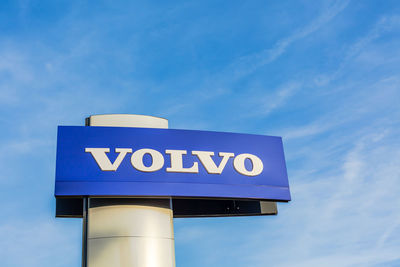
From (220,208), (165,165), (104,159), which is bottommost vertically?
(220,208)

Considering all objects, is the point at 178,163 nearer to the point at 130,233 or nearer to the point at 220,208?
the point at 130,233

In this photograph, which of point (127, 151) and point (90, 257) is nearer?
point (90, 257)

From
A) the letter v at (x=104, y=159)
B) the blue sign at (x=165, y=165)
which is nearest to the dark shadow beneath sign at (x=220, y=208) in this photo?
the blue sign at (x=165, y=165)

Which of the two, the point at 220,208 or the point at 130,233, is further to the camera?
the point at 220,208

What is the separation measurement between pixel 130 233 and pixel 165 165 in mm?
1960

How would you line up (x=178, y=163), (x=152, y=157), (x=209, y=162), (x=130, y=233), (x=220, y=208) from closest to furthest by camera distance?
(x=130, y=233) < (x=152, y=157) < (x=178, y=163) < (x=209, y=162) < (x=220, y=208)

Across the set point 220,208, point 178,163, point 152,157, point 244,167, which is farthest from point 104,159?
point 220,208

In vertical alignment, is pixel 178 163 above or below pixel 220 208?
above

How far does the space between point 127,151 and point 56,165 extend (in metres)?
1.78

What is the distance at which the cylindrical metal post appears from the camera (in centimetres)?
1121

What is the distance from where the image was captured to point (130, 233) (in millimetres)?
11422

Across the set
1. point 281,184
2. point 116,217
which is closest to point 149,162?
point 116,217

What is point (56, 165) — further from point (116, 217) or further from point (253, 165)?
point (253, 165)

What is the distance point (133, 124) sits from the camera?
12.8 metres
